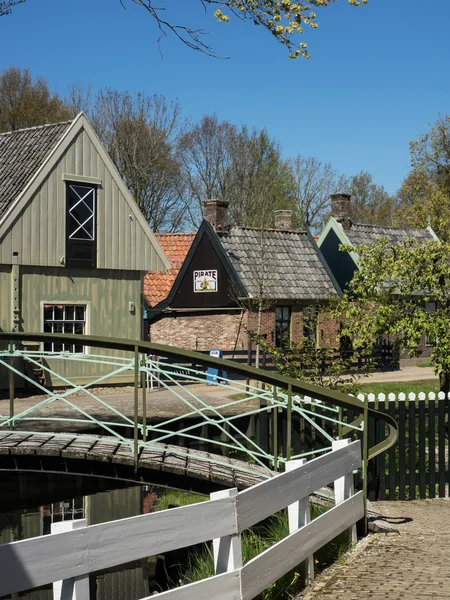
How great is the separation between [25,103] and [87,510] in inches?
1454

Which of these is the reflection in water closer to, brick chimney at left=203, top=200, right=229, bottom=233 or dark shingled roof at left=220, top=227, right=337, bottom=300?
dark shingled roof at left=220, top=227, right=337, bottom=300

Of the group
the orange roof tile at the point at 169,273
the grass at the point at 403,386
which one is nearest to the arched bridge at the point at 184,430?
the grass at the point at 403,386

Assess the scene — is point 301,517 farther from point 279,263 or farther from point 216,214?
point 216,214

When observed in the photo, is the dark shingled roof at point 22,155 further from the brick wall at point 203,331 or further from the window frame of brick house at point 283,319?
the window frame of brick house at point 283,319

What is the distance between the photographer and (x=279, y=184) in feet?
183

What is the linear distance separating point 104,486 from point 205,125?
40.9 metres

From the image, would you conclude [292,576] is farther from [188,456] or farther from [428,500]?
[428,500]

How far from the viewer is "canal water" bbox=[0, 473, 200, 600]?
1154 cm

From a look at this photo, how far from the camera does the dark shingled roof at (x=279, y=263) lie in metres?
32.5

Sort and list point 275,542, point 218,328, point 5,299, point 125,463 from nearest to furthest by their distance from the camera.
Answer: point 275,542 → point 125,463 → point 5,299 → point 218,328

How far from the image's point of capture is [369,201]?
69.8m

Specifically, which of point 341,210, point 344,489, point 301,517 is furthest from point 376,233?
point 301,517

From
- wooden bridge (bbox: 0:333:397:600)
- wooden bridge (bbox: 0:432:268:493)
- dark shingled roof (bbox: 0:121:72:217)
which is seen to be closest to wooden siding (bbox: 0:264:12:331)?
dark shingled roof (bbox: 0:121:72:217)

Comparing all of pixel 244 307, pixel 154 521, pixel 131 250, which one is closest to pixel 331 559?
pixel 154 521
